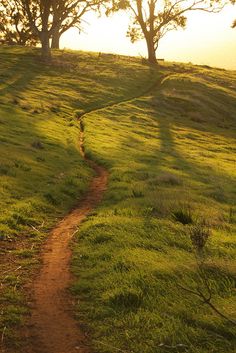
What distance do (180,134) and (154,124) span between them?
334cm

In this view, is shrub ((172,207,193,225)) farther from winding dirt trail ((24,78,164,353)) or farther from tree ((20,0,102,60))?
tree ((20,0,102,60))

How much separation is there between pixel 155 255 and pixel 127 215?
13.4ft

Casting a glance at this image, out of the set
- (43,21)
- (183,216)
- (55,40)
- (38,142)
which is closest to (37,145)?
(38,142)

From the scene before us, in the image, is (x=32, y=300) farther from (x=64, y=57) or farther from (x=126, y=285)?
(x=64, y=57)

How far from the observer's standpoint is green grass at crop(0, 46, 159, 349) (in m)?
12.5

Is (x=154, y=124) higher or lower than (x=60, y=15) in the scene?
lower

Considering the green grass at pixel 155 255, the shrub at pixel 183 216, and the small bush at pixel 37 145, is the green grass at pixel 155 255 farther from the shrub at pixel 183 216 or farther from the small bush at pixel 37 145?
the small bush at pixel 37 145

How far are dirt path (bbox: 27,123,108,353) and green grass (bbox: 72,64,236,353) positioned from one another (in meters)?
0.30

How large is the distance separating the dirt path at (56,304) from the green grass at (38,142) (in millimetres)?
370

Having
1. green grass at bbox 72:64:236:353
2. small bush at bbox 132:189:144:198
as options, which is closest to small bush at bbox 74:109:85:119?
green grass at bbox 72:64:236:353

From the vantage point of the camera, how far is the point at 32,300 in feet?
31.6

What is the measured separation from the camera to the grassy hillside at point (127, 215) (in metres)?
8.52

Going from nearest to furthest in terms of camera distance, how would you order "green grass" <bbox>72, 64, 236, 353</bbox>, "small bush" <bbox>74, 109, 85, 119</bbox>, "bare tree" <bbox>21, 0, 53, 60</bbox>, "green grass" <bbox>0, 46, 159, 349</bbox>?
"green grass" <bbox>72, 64, 236, 353</bbox>
"green grass" <bbox>0, 46, 159, 349</bbox>
"small bush" <bbox>74, 109, 85, 119</bbox>
"bare tree" <bbox>21, 0, 53, 60</bbox>

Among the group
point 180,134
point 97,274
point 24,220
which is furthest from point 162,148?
point 97,274
